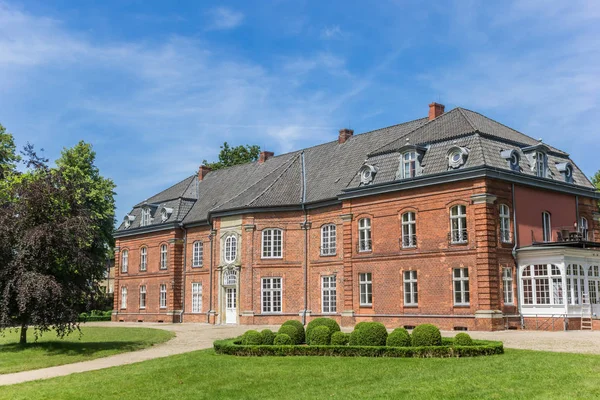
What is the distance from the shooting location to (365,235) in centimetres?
3170

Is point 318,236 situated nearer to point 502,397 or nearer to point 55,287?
point 55,287

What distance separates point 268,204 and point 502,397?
2550 cm

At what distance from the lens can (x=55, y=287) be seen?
2136 cm

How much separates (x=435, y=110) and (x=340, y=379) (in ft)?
74.3

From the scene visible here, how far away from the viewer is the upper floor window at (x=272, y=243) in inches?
1425

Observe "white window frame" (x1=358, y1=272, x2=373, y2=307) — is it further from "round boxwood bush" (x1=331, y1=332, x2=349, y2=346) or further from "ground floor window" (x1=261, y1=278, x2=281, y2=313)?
"round boxwood bush" (x1=331, y1=332, x2=349, y2=346)

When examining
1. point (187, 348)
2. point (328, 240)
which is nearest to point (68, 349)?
point (187, 348)

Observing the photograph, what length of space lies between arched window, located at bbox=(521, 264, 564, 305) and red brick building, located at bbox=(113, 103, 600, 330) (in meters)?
0.05

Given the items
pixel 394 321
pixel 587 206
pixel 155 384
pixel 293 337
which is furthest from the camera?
pixel 587 206

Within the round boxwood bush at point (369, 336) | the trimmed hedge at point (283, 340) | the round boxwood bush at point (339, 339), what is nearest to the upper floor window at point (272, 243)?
the trimmed hedge at point (283, 340)

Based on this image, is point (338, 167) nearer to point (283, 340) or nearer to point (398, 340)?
point (283, 340)

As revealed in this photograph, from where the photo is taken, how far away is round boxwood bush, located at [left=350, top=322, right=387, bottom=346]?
17.9 m

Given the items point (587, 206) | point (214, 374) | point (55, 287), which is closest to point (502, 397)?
point (214, 374)

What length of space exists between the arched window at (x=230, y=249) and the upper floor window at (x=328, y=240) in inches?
212
